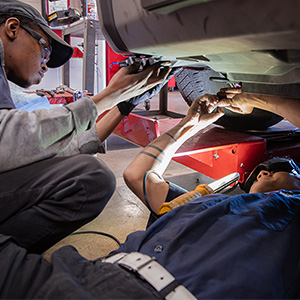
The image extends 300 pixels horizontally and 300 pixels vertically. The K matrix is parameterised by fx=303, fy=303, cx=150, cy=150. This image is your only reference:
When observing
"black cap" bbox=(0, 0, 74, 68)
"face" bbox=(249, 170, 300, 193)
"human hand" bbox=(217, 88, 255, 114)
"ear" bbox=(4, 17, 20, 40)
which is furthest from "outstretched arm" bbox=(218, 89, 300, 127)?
"ear" bbox=(4, 17, 20, 40)

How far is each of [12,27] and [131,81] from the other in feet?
1.58

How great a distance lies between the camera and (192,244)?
2.77 feet

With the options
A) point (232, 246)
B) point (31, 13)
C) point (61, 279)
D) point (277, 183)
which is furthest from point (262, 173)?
point (31, 13)

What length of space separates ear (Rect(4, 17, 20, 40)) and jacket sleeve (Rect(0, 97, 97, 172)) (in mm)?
326

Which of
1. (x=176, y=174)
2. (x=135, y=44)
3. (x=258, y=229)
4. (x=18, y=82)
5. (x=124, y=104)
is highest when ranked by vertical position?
(x=135, y=44)

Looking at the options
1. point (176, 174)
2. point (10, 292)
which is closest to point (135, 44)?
point (10, 292)

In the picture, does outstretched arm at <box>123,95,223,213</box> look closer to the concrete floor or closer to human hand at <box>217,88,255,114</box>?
human hand at <box>217,88,255,114</box>

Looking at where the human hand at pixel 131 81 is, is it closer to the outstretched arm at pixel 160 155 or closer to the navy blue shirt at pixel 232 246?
the outstretched arm at pixel 160 155

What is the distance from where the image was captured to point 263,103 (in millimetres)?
1499

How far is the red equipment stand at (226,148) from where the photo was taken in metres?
1.96

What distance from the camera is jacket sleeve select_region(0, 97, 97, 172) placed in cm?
88

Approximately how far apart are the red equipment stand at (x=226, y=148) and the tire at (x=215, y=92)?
89 millimetres

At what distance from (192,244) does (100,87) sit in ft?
13.5

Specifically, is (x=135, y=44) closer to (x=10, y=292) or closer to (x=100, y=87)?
(x=10, y=292)
